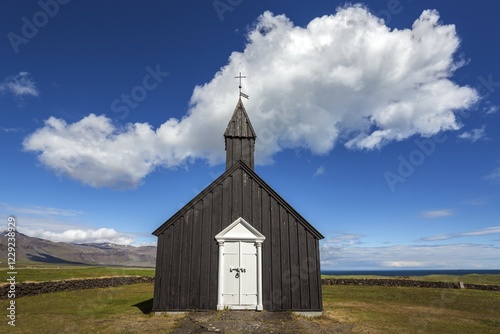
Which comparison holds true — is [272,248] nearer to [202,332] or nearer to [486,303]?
[202,332]

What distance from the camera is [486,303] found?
20688 mm

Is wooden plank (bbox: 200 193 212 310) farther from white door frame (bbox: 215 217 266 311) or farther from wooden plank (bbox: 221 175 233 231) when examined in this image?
wooden plank (bbox: 221 175 233 231)

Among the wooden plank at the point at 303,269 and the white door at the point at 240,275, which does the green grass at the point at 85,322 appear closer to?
the white door at the point at 240,275

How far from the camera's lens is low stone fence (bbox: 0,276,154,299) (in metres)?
22.8

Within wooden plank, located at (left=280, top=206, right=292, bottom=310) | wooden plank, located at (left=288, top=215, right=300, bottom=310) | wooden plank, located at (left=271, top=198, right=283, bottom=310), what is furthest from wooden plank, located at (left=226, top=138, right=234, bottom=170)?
wooden plank, located at (left=288, top=215, right=300, bottom=310)

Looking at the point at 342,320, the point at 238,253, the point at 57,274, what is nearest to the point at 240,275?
the point at 238,253

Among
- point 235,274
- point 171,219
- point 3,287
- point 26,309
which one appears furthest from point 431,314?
point 3,287

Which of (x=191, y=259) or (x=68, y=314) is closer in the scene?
(x=191, y=259)

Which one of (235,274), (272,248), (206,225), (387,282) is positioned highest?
(206,225)

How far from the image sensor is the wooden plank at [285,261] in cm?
1379

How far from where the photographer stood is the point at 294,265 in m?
14.2

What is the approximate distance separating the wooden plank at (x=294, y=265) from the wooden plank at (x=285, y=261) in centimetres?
14

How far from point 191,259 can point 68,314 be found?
7.38 metres

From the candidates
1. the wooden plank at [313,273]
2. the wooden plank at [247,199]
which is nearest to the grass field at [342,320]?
the wooden plank at [313,273]
